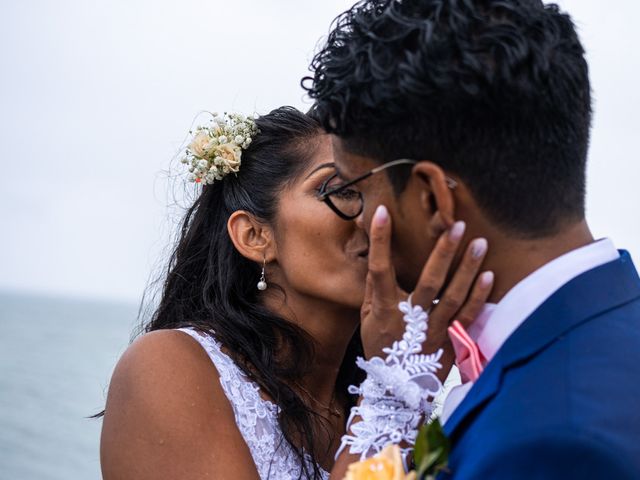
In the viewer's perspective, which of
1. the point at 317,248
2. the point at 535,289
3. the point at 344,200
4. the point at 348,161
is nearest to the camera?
the point at 535,289

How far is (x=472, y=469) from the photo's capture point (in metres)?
2.12

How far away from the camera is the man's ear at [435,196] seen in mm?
2469

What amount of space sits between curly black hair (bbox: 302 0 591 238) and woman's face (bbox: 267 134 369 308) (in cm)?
137

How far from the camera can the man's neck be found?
7.98 ft

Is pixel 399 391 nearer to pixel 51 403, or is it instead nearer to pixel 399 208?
pixel 399 208

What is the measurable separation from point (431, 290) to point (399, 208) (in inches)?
10.3

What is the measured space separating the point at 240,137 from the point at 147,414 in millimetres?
1502

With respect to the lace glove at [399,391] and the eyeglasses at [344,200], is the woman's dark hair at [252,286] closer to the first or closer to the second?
the eyeglasses at [344,200]

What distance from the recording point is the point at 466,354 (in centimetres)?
265

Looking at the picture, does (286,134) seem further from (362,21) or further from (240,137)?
(362,21)

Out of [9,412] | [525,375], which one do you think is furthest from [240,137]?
[9,412]

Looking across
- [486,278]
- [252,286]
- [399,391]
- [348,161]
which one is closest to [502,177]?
[486,278]

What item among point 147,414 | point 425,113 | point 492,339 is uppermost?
point 425,113

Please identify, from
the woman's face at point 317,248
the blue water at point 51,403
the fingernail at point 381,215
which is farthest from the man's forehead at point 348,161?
the blue water at point 51,403
